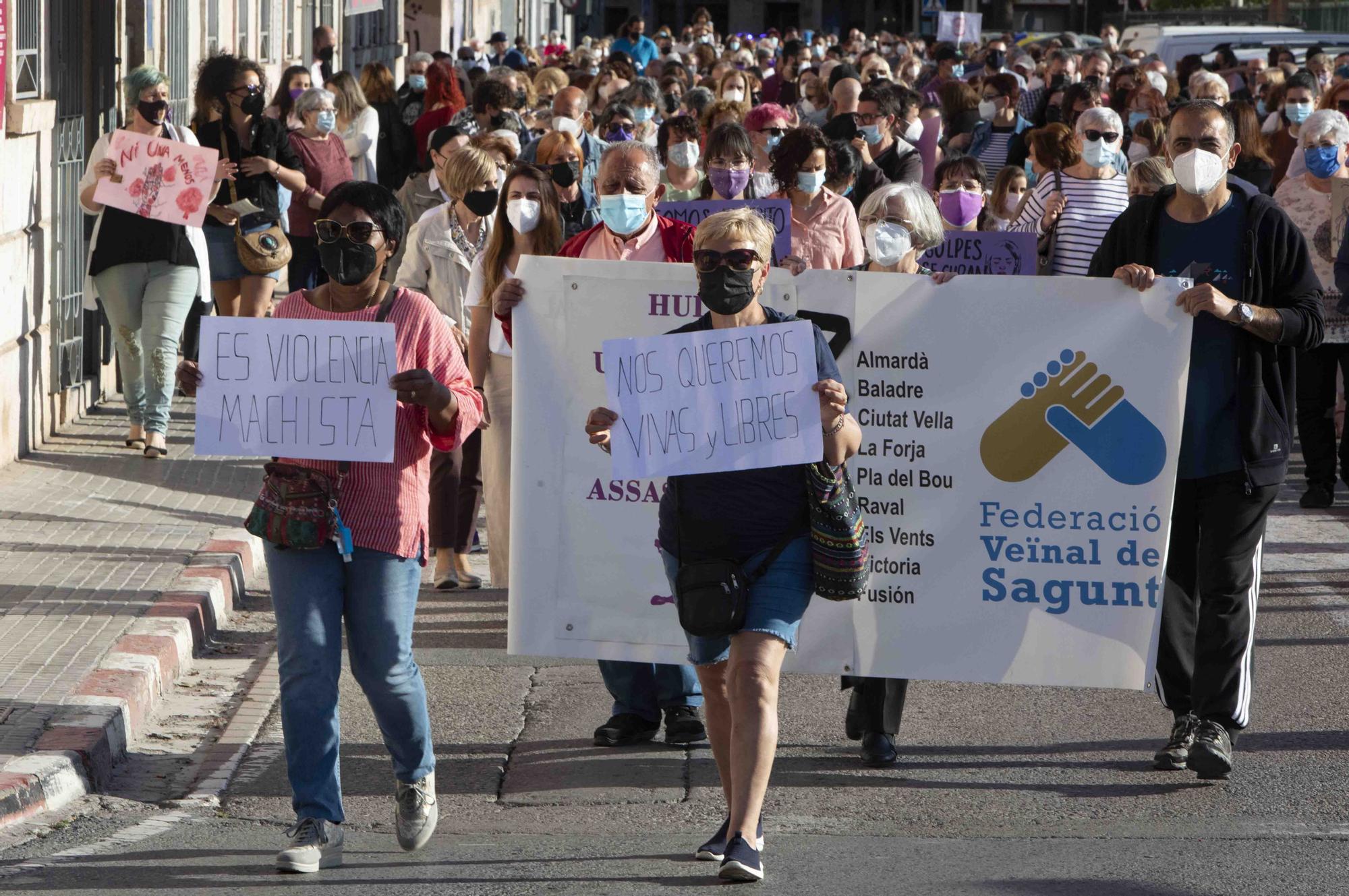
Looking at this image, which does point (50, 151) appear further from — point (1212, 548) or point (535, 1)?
point (535, 1)

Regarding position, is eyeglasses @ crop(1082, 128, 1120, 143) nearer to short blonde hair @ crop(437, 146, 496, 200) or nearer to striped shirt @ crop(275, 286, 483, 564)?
short blonde hair @ crop(437, 146, 496, 200)

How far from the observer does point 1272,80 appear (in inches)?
736

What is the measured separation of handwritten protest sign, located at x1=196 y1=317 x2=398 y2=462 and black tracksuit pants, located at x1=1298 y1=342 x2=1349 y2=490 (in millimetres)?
6522

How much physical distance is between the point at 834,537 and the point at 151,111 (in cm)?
644

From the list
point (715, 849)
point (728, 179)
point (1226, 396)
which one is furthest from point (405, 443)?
point (728, 179)

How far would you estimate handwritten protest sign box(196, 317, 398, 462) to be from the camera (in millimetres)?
4996

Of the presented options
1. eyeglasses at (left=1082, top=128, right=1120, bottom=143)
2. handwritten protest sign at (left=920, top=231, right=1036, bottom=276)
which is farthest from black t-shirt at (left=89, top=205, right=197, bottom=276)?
eyeglasses at (left=1082, top=128, right=1120, bottom=143)

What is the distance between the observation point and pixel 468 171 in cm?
830

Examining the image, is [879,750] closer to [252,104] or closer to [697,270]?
[697,270]

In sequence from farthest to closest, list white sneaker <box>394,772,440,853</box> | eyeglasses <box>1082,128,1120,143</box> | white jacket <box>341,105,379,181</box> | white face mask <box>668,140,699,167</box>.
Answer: white jacket <box>341,105,379,181</box> → white face mask <box>668,140,699,167</box> → eyeglasses <box>1082,128,1120,143</box> → white sneaker <box>394,772,440,853</box>

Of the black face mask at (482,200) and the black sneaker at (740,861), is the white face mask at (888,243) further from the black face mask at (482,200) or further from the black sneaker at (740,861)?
the black face mask at (482,200)

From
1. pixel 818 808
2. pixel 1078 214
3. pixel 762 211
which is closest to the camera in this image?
pixel 818 808

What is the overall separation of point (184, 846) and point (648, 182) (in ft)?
9.01

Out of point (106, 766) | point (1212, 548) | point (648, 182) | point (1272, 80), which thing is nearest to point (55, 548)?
point (106, 766)
